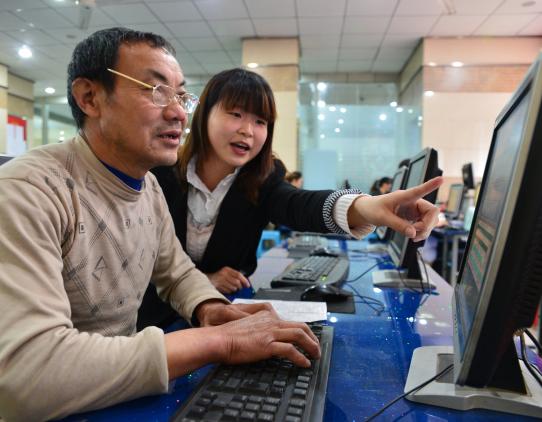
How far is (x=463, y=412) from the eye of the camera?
0.58 meters

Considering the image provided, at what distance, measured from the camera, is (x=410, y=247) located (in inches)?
47.6

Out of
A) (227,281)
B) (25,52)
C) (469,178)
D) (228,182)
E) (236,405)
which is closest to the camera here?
(236,405)

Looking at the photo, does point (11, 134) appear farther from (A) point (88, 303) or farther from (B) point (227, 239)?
(A) point (88, 303)

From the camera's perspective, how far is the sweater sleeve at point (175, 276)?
1018 millimetres

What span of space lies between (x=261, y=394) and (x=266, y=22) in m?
5.43

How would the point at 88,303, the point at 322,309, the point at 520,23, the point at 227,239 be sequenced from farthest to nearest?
the point at 520,23
the point at 227,239
the point at 322,309
the point at 88,303

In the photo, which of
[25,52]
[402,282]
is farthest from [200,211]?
[25,52]

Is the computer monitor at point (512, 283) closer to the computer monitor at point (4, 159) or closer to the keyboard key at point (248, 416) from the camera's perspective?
the keyboard key at point (248, 416)

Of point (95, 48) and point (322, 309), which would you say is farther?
point (322, 309)

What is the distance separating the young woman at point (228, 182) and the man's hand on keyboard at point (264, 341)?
1.91 feet

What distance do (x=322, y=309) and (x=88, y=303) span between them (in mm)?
571

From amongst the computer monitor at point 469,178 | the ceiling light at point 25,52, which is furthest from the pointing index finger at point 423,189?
the ceiling light at point 25,52

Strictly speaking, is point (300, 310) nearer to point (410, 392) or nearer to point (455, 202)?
point (410, 392)

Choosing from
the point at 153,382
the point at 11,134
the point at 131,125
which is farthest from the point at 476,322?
the point at 11,134
